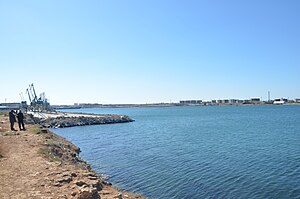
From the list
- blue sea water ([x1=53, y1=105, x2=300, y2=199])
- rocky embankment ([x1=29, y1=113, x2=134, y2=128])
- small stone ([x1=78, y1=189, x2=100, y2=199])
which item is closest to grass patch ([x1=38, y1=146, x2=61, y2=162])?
blue sea water ([x1=53, y1=105, x2=300, y2=199])

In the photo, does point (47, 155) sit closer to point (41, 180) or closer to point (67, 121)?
point (41, 180)

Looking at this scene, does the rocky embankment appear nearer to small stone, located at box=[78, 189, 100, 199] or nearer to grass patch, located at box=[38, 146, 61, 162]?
grass patch, located at box=[38, 146, 61, 162]

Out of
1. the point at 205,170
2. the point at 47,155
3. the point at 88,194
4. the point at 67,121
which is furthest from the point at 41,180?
the point at 67,121

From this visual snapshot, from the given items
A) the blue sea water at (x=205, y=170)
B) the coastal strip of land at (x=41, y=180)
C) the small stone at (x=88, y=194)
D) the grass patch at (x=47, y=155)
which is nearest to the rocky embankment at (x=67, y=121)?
the blue sea water at (x=205, y=170)

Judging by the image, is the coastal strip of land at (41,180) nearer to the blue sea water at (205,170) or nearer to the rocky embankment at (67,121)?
the blue sea water at (205,170)

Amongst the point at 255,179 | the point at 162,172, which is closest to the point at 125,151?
the point at 162,172

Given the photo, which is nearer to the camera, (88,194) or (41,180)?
(88,194)

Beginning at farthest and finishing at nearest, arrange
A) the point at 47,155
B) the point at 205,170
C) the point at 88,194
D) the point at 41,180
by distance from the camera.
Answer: the point at 205,170 → the point at 47,155 → the point at 41,180 → the point at 88,194

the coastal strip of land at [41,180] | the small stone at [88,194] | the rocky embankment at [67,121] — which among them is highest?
the small stone at [88,194]

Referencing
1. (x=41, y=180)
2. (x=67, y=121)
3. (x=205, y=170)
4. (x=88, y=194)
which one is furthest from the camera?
(x=67, y=121)

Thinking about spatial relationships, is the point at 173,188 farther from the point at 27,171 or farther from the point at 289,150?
the point at 289,150

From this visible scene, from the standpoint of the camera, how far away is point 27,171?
47.9ft

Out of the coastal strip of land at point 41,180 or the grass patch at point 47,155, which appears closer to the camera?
the coastal strip of land at point 41,180

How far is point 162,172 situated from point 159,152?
9878 millimetres
